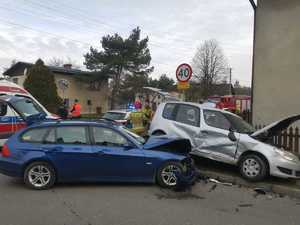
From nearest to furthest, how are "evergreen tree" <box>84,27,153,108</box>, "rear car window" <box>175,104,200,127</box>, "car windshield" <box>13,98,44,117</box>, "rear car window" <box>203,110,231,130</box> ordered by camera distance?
1. "rear car window" <box>203,110,231,130</box>
2. "rear car window" <box>175,104,200,127</box>
3. "car windshield" <box>13,98,44,117</box>
4. "evergreen tree" <box>84,27,153,108</box>

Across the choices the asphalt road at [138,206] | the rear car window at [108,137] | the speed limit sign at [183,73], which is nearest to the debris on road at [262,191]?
the asphalt road at [138,206]

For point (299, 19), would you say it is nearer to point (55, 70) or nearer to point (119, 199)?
point (119, 199)

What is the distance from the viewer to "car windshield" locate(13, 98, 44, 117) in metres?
12.0

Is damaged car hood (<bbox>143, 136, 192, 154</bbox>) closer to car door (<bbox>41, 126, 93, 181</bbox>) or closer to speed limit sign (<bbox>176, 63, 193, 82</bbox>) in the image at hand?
car door (<bbox>41, 126, 93, 181</bbox>)

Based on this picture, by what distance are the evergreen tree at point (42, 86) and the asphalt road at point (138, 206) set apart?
91.1ft

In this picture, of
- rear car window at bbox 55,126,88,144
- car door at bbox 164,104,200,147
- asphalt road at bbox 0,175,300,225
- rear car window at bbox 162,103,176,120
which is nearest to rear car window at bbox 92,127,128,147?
rear car window at bbox 55,126,88,144

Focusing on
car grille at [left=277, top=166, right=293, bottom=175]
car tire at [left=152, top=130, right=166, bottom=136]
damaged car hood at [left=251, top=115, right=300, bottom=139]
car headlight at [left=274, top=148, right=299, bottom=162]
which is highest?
damaged car hood at [left=251, top=115, right=300, bottom=139]

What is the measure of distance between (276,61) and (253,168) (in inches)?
252

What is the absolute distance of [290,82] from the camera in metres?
13.0

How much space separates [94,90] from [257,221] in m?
44.2

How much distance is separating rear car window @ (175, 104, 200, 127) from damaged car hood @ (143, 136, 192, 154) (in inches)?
63.8

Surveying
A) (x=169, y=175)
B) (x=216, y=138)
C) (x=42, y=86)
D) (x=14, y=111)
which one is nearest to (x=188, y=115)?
(x=216, y=138)

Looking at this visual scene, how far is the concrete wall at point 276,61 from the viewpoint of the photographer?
42.3 feet

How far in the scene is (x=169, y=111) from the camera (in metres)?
10.3
